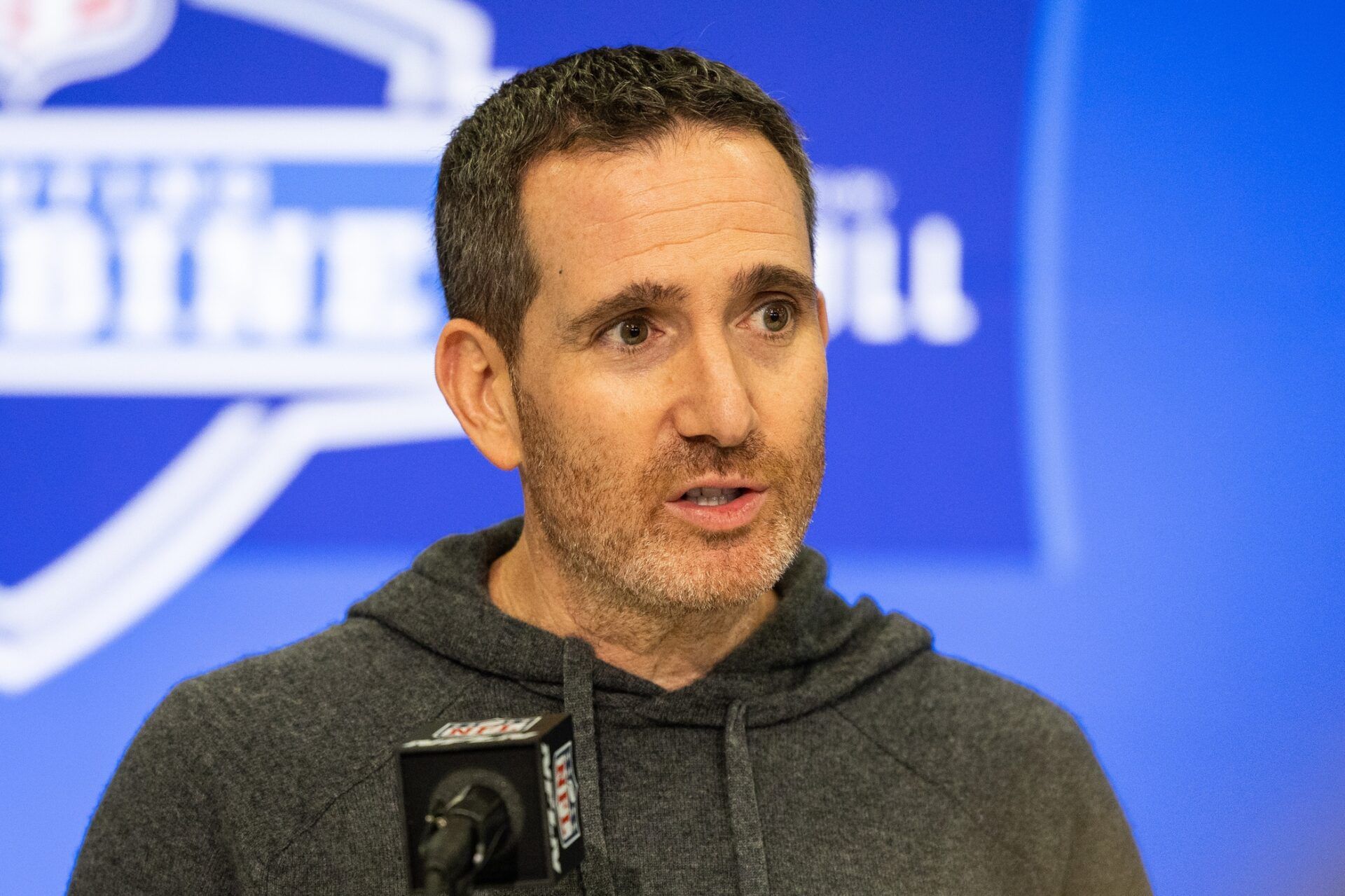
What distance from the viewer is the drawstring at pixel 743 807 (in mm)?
1438

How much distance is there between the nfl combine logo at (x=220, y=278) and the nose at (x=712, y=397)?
1.17 metres

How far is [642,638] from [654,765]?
0.15 m

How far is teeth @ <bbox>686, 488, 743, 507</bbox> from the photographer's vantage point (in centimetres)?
147

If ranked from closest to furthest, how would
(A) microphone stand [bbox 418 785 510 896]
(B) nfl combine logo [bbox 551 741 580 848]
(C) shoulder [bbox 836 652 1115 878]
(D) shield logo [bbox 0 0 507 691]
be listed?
(A) microphone stand [bbox 418 785 510 896], (B) nfl combine logo [bbox 551 741 580 848], (C) shoulder [bbox 836 652 1115 878], (D) shield logo [bbox 0 0 507 691]

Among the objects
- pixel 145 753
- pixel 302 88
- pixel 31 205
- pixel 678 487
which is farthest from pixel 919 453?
pixel 31 205

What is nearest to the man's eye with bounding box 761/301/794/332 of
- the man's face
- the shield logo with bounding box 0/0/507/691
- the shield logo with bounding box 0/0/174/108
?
the man's face

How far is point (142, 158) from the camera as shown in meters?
2.52

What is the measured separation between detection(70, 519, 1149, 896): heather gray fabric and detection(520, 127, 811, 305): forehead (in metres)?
0.43

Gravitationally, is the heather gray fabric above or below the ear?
below

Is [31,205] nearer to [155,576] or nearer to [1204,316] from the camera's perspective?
[155,576]

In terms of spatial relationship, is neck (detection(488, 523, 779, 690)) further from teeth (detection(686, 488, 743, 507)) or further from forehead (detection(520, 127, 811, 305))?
forehead (detection(520, 127, 811, 305))

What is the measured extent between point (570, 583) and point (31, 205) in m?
1.54

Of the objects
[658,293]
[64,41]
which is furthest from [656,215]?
[64,41]

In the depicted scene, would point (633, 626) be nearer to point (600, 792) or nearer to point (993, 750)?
point (600, 792)
